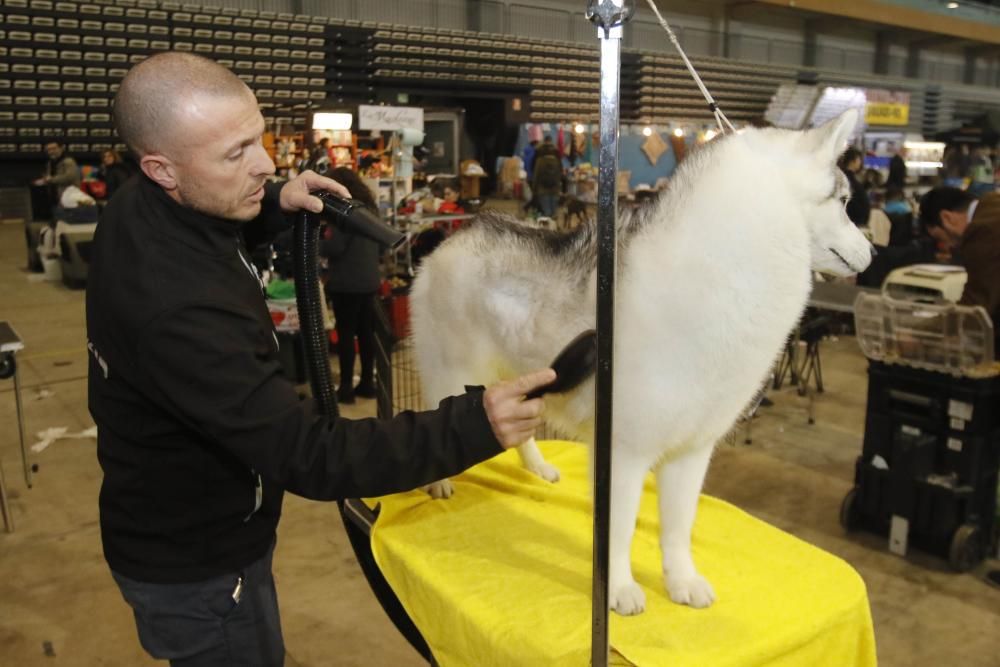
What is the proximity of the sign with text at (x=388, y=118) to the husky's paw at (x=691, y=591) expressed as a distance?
5763mm

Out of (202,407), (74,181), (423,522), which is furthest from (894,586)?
(74,181)

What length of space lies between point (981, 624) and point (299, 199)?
3.18m

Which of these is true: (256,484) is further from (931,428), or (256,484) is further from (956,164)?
(956,164)

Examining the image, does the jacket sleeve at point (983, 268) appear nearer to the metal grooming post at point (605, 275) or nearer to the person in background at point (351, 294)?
the metal grooming post at point (605, 275)

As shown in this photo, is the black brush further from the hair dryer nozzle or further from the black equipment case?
the black equipment case

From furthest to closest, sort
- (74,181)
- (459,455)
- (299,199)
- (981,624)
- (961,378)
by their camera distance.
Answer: (74,181) < (961,378) < (981,624) < (299,199) < (459,455)

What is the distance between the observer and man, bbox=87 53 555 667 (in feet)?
4.04

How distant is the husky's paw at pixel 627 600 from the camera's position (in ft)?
5.54

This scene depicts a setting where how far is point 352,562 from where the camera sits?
3.68 m

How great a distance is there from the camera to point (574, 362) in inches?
50.9

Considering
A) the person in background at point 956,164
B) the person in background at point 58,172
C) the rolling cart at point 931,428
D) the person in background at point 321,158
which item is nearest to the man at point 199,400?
the rolling cart at point 931,428

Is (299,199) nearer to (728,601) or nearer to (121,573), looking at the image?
(121,573)

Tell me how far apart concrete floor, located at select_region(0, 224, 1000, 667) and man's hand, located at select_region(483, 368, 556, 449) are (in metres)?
2.11

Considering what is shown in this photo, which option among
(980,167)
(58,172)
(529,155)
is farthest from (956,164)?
(58,172)
